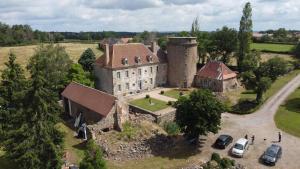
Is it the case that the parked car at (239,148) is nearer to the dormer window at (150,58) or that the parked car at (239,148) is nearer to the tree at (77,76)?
the dormer window at (150,58)

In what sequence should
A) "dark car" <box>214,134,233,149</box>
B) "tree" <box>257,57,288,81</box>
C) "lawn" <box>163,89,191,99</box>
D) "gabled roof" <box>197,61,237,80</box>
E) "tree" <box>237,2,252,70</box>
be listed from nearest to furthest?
"dark car" <box>214,134,233,149</box> → "lawn" <box>163,89,191,99</box> → "gabled roof" <box>197,61,237,80</box> → "tree" <box>257,57,288,81</box> → "tree" <box>237,2,252,70</box>

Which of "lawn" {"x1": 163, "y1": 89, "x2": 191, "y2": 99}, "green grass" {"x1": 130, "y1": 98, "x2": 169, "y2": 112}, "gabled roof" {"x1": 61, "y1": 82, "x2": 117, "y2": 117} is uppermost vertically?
"gabled roof" {"x1": 61, "y1": 82, "x2": 117, "y2": 117}

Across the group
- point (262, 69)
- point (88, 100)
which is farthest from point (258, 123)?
point (88, 100)

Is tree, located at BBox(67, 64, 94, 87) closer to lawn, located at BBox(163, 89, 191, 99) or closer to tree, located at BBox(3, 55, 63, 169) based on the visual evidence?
lawn, located at BBox(163, 89, 191, 99)

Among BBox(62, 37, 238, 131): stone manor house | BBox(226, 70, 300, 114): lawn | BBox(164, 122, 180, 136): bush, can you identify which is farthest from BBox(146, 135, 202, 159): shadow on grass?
BBox(62, 37, 238, 131): stone manor house

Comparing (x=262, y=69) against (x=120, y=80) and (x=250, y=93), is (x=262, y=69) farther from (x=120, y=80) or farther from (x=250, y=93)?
(x=120, y=80)

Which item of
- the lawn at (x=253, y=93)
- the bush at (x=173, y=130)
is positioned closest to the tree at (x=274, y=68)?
the lawn at (x=253, y=93)
